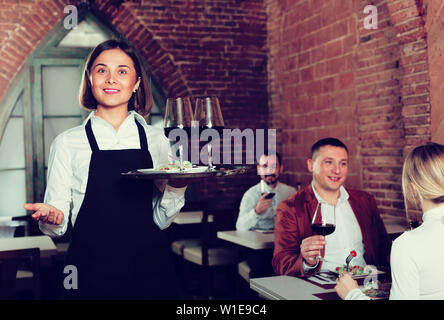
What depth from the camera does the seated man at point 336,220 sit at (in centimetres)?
278

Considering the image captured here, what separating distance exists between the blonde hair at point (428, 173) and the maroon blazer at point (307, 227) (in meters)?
0.99

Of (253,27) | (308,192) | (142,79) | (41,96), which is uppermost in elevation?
(253,27)

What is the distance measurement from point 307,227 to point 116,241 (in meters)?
1.47

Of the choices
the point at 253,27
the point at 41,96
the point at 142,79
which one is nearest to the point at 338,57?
the point at 253,27

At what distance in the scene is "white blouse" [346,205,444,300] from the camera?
5.41ft

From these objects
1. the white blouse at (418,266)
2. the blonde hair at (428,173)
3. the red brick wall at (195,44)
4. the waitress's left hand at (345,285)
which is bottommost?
the waitress's left hand at (345,285)

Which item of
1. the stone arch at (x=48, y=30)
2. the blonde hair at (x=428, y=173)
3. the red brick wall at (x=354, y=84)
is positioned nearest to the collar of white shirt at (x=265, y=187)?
the red brick wall at (x=354, y=84)

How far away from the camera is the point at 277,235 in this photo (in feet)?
9.31

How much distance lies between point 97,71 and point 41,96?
14.2 ft

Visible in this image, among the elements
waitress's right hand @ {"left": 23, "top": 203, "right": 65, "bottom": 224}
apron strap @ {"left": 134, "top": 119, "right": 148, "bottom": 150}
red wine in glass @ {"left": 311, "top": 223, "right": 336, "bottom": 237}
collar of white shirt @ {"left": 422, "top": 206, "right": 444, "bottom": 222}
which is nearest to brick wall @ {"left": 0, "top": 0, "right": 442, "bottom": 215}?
red wine in glass @ {"left": 311, "top": 223, "right": 336, "bottom": 237}

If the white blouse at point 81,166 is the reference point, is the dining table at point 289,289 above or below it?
below

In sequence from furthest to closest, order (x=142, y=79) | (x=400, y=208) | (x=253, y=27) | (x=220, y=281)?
1. (x=253, y=27)
2. (x=220, y=281)
3. (x=400, y=208)
4. (x=142, y=79)

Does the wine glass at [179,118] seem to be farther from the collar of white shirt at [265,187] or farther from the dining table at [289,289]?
the collar of white shirt at [265,187]
